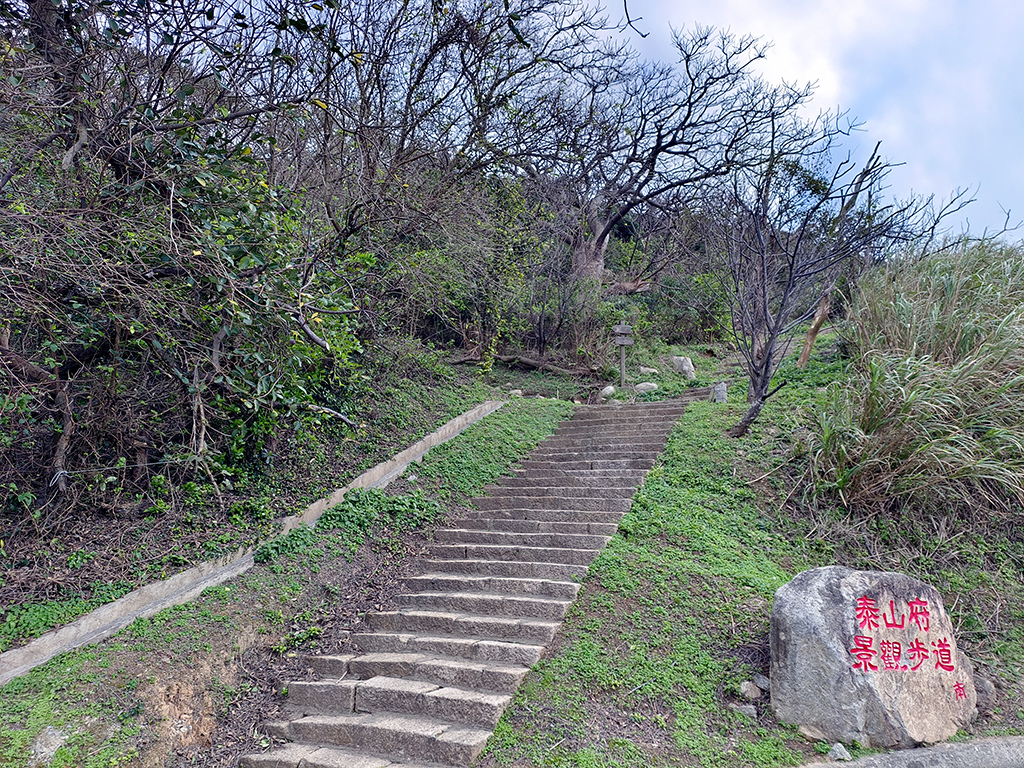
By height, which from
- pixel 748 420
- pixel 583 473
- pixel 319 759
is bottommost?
pixel 319 759

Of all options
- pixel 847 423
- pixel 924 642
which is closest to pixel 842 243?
pixel 847 423

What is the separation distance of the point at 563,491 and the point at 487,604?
8.17 ft

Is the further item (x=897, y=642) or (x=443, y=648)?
(x=443, y=648)

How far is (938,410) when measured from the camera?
6.37m

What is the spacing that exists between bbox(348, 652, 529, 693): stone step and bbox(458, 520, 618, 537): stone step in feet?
6.94

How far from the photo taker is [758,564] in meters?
5.83

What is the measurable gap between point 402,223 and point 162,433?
4.30m

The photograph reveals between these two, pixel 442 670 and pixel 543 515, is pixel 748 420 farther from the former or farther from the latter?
pixel 442 670

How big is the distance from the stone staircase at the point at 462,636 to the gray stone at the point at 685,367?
7.67 meters

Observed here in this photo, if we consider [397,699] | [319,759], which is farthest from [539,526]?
[319,759]

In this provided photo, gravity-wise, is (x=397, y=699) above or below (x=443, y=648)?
below

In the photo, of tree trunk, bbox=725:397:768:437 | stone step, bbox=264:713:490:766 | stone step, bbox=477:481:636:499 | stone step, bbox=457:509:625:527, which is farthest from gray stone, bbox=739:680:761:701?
tree trunk, bbox=725:397:768:437

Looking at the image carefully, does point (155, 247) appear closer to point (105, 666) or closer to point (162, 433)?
point (162, 433)

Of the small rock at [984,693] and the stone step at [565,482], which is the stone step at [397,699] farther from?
the stone step at [565,482]
